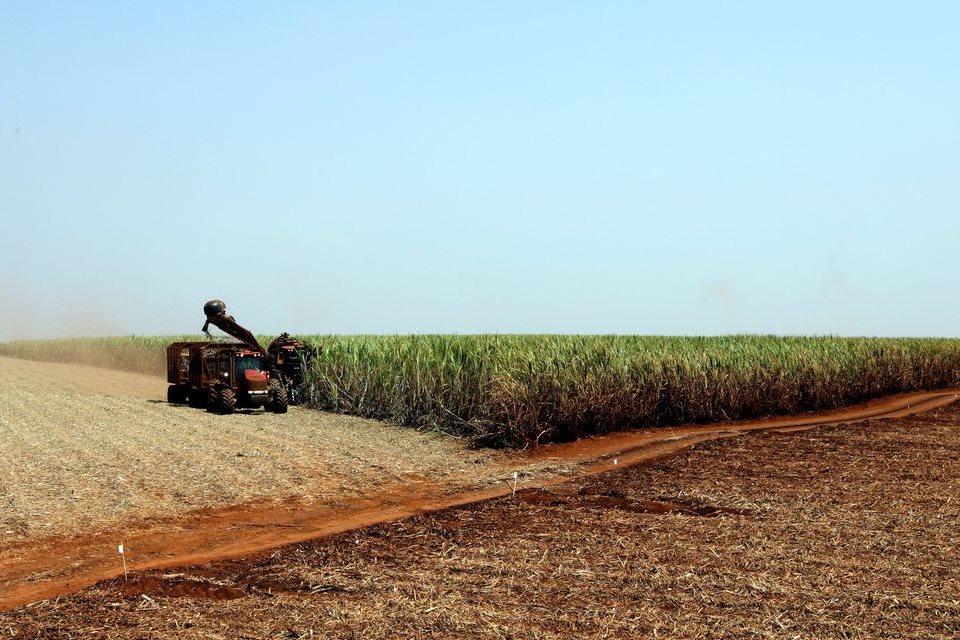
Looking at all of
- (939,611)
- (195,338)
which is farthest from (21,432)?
(195,338)

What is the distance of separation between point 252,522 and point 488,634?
253 inches

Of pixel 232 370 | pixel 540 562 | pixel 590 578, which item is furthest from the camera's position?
pixel 232 370

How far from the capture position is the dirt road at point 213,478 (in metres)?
11.6

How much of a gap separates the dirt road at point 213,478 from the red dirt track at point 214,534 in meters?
0.03

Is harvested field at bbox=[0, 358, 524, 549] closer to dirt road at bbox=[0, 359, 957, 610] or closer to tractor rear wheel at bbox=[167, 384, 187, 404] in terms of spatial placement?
dirt road at bbox=[0, 359, 957, 610]

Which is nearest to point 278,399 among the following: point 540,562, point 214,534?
point 214,534

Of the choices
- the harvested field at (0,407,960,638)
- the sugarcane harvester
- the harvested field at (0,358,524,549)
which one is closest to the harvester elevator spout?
the sugarcane harvester

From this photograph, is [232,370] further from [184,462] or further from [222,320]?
[184,462]

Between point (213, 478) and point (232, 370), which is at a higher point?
point (232, 370)

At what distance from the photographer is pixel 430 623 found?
7.89 meters

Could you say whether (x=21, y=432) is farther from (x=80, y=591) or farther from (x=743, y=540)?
(x=743, y=540)

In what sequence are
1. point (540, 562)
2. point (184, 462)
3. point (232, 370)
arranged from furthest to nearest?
1. point (232, 370)
2. point (184, 462)
3. point (540, 562)

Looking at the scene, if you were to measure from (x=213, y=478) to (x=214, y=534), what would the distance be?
13.6 ft

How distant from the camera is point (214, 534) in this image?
484 inches
